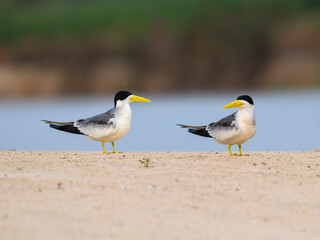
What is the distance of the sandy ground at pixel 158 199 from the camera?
647 cm

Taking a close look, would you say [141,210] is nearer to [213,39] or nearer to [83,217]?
[83,217]

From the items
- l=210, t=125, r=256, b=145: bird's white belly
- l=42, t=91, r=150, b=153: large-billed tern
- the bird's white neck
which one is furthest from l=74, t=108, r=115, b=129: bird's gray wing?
the bird's white neck

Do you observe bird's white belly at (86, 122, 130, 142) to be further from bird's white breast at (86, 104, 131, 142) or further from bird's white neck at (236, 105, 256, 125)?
bird's white neck at (236, 105, 256, 125)

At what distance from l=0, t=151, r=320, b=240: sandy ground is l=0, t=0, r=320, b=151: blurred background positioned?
1542 centimetres

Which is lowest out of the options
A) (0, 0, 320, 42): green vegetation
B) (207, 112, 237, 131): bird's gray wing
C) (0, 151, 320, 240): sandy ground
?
(0, 151, 320, 240): sandy ground

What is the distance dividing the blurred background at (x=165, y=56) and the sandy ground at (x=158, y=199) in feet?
50.6

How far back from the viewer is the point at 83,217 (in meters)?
6.71

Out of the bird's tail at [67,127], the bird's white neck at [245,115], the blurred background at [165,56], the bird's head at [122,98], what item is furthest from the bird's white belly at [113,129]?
the blurred background at [165,56]

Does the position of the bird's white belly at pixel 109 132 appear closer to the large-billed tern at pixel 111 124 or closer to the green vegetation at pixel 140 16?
the large-billed tern at pixel 111 124

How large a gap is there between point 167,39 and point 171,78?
6.19ft

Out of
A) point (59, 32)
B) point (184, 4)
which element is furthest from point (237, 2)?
point (59, 32)

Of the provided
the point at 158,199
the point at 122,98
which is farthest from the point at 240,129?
the point at 158,199

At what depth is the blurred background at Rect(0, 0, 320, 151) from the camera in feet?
87.1

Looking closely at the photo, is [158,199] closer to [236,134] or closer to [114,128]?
[236,134]
